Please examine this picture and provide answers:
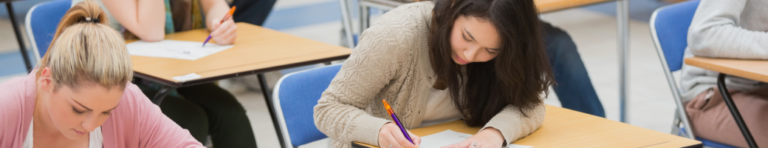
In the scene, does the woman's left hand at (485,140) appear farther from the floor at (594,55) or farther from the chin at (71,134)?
the floor at (594,55)

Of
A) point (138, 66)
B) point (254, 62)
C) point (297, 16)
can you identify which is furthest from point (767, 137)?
point (297, 16)

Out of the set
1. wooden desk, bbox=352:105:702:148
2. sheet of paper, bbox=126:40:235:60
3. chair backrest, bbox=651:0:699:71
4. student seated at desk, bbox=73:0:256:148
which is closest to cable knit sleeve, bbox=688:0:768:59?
chair backrest, bbox=651:0:699:71

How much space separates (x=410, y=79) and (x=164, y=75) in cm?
76

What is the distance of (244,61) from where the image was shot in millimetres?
1983

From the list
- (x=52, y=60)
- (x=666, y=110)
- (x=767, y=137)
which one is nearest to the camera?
(x=52, y=60)

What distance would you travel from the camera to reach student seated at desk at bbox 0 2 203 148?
103cm

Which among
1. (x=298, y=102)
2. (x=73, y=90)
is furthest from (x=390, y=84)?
(x=73, y=90)

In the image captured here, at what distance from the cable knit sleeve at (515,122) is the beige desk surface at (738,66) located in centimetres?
54

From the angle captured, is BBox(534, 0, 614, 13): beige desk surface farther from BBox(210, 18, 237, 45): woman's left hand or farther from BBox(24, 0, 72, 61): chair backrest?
BBox(24, 0, 72, 61): chair backrest

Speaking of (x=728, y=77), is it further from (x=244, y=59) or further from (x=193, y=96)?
(x=193, y=96)

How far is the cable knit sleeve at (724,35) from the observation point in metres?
1.72

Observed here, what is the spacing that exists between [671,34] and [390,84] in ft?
3.31

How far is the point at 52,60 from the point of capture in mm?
1033

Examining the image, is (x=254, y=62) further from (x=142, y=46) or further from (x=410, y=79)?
(x=410, y=79)
